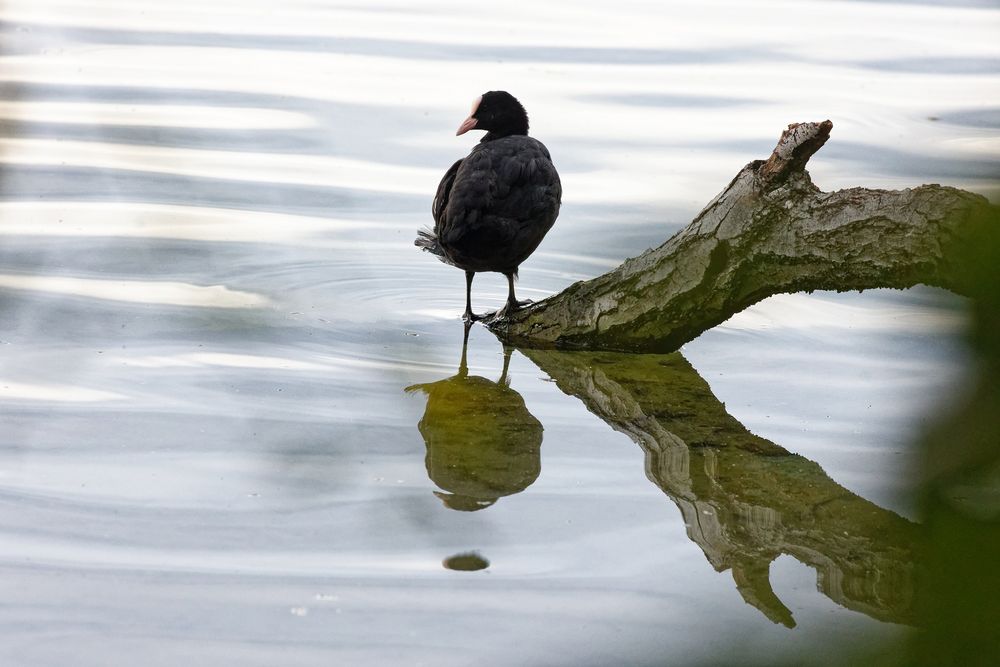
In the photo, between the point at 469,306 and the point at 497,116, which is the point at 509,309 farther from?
the point at 497,116

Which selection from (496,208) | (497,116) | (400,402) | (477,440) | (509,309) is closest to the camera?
(477,440)

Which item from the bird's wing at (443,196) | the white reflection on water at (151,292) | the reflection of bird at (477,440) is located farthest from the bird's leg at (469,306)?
the white reflection on water at (151,292)

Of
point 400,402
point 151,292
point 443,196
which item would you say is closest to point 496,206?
point 443,196

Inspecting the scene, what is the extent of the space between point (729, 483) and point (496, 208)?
1788 millimetres

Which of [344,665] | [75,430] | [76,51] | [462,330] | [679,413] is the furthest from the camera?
[76,51]

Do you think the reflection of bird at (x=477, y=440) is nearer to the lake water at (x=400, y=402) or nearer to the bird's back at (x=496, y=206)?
the lake water at (x=400, y=402)

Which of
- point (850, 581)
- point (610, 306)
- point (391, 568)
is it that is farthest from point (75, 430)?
point (850, 581)

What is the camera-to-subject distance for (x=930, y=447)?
667mm

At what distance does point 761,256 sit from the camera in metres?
4.59

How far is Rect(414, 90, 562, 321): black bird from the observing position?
17.2 feet

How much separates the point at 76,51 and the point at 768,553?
24.4 ft

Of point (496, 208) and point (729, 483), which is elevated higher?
point (496, 208)

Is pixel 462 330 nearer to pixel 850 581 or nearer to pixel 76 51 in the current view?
pixel 850 581

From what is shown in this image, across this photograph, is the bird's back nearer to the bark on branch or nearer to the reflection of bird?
the bark on branch
